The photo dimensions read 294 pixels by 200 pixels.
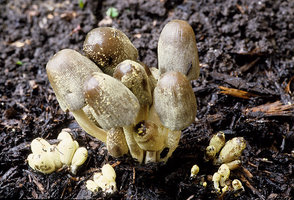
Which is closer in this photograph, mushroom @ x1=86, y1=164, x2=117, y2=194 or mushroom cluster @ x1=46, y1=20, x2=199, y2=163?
mushroom cluster @ x1=46, y1=20, x2=199, y2=163

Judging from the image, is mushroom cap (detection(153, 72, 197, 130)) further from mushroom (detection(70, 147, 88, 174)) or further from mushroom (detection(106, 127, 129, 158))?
mushroom (detection(70, 147, 88, 174))

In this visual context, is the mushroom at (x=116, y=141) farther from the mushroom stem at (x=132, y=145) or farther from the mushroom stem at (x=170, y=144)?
the mushroom stem at (x=170, y=144)

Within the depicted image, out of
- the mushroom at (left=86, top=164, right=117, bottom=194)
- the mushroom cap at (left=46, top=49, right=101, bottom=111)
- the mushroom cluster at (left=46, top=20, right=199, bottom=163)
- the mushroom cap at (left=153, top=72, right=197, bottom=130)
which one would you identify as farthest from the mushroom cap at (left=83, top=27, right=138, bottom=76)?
the mushroom at (left=86, top=164, right=117, bottom=194)

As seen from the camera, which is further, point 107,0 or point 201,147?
point 107,0

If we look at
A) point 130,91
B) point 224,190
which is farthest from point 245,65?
point 130,91

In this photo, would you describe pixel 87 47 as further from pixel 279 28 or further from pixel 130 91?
pixel 279 28

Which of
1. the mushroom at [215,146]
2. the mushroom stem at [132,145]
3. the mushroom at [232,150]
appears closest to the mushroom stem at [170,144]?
the mushroom stem at [132,145]
